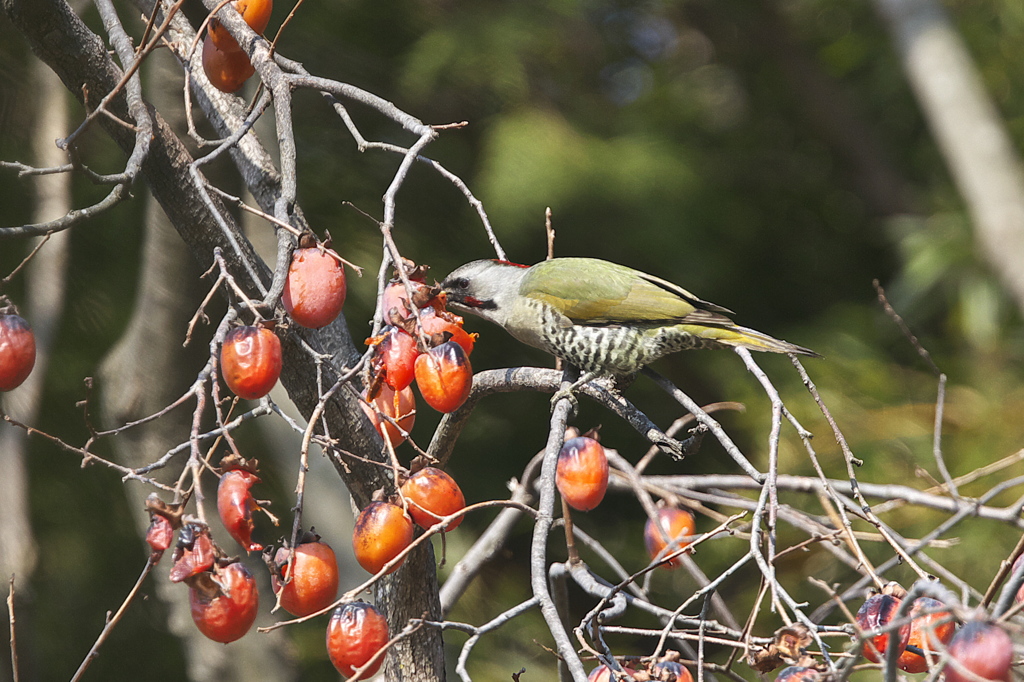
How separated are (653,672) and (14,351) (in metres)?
0.93

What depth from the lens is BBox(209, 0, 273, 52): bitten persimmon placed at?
1.40 m

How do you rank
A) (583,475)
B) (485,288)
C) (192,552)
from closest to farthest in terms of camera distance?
(192,552)
(583,475)
(485,288)

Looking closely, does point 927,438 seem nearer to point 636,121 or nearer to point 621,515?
point 621,515

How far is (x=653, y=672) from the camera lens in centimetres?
112

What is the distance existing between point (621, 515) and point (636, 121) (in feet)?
5.83

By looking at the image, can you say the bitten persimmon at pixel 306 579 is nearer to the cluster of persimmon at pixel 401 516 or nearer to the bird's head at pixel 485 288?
the cluster of persimmon at pixel 401 516

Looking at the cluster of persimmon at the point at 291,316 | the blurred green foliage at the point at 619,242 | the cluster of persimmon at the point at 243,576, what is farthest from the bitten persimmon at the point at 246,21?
the blurred green foliage at the point at 619,242

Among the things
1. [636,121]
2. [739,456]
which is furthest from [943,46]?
[739,456]

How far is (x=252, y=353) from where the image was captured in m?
1.10

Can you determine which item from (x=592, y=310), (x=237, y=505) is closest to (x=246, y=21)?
(x=237, y=505)

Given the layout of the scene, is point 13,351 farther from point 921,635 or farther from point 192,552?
point 921,635

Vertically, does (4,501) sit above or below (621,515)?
above

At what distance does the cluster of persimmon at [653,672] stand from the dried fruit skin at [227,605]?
42cm

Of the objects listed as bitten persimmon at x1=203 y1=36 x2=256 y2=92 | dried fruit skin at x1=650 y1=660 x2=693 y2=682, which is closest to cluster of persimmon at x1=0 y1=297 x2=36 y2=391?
bitten persimmon at x1=203 y1=36 x2=256 y2=92
